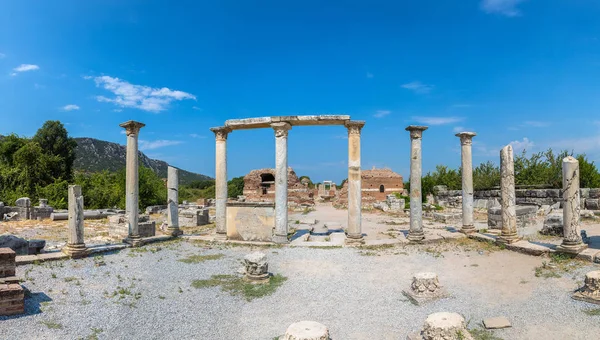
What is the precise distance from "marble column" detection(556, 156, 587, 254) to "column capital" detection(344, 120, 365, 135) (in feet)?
19.9

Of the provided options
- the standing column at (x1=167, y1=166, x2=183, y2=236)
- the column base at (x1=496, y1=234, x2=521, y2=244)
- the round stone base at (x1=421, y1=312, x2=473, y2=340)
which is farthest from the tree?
the round stone base at (x1=421, y1=312, x2=473, y2=340)

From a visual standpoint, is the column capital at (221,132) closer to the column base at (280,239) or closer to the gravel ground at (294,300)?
the column base at (280,239)

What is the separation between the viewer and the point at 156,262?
33.2ft

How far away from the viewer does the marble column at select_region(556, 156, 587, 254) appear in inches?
375

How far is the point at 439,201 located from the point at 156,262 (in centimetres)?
2466

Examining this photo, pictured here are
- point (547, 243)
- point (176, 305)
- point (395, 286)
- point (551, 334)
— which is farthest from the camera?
point (547, 243)

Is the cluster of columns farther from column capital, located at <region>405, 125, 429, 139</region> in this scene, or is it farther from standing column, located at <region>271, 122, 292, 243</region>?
column capital, located at <region>405, 125, 429, 139</region>

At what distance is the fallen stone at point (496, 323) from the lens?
5.54 m

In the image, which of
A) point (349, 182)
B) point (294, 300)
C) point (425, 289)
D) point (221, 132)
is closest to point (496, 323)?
point (425, 289)

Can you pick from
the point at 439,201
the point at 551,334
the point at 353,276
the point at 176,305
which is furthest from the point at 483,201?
the point at 176,305

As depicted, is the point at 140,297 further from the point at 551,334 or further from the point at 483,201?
the point at 483,201

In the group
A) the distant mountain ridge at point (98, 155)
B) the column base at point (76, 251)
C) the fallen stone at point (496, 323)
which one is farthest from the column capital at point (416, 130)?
the distant mountain ridge at point (98, 155)

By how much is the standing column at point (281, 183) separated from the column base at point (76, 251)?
5889 millimetres

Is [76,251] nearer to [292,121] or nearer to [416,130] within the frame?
[292,121]
